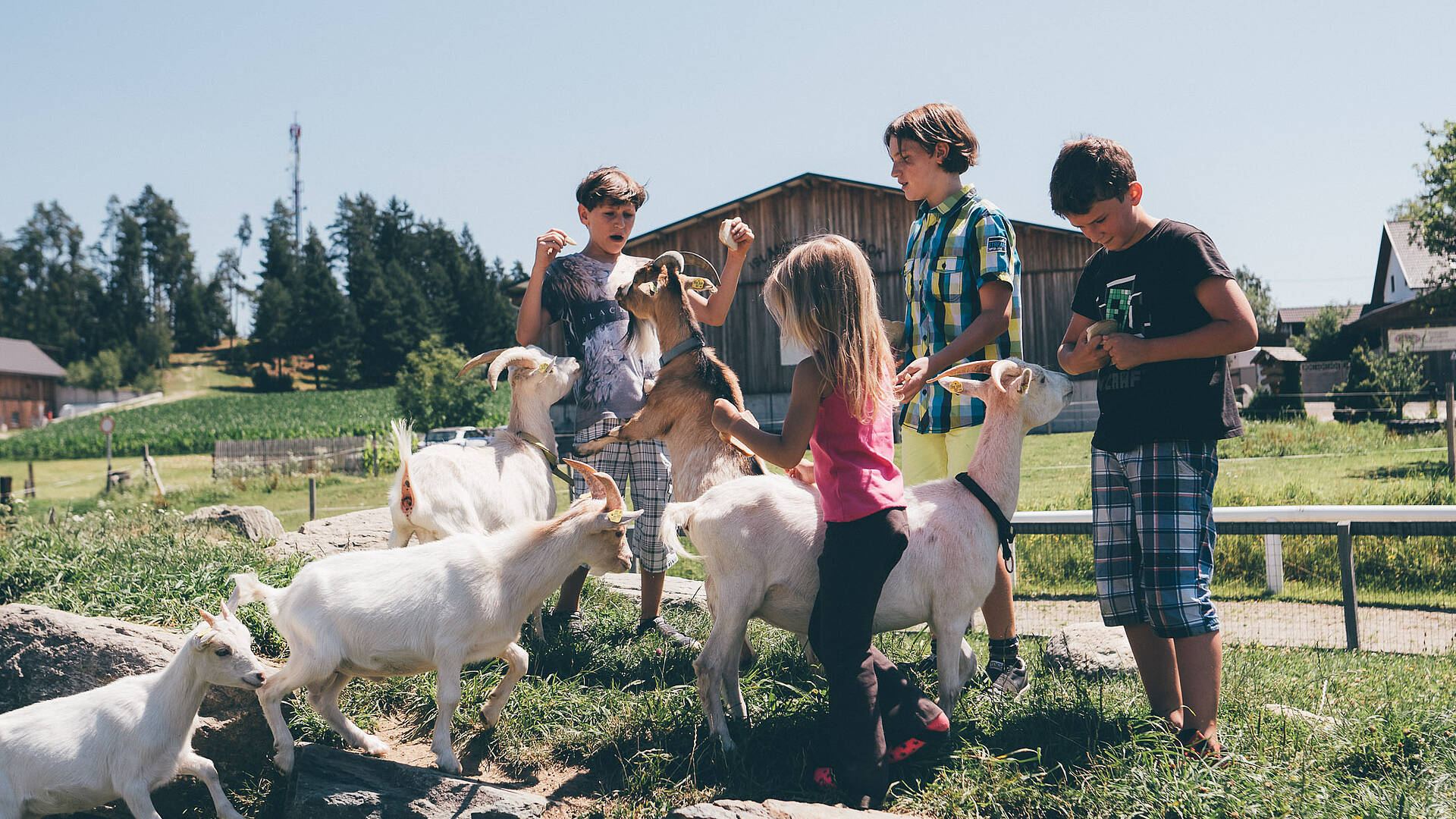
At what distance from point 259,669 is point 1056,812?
120 inches

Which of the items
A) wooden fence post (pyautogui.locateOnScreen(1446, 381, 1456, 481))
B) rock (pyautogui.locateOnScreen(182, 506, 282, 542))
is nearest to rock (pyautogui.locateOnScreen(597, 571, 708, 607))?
rock (pyautogui.locateOnScreen(182, 506, 282, 542))

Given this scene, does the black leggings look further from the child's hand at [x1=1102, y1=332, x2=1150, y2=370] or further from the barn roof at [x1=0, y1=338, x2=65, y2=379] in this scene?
the barn roof at [x1=0, y1=338, x2=65, y2=379]

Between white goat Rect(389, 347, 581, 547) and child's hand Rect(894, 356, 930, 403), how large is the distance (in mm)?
2042

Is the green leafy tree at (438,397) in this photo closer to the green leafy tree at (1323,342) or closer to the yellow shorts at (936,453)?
the yellow shorts at (936,453)

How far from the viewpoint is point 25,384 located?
77.9m

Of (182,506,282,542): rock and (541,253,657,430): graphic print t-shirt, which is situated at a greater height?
(541,253,657,430): graphic print t-shirt

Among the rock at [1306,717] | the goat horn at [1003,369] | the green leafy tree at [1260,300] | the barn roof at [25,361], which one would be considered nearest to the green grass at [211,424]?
the barn roof at [25,361]

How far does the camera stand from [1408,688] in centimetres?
445

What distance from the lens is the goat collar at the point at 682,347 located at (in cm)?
429

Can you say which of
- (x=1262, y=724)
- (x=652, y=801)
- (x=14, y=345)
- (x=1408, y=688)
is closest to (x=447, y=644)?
(x=652, y=801)

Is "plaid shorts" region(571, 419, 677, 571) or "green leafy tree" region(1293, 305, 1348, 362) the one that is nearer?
"plaid shorts" region(571, 419, 677, 571)

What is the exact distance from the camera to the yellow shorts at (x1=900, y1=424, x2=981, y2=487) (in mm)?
4199

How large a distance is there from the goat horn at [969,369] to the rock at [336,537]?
479cm

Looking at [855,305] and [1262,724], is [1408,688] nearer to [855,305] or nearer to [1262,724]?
[1262,724]
